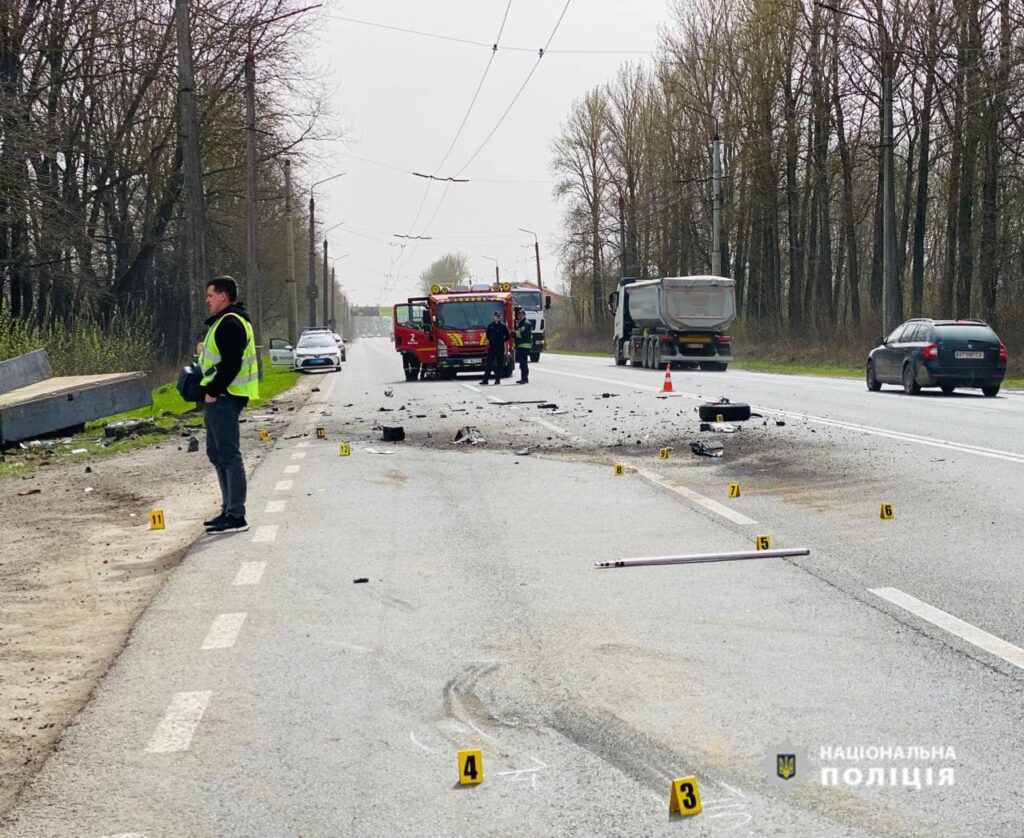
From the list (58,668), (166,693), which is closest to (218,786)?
(166,693)

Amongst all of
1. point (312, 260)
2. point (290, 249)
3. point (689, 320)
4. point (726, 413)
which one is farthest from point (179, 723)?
point (312, 260)

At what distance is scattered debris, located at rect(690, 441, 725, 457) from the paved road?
245 cm

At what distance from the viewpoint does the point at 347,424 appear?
65.3 feet

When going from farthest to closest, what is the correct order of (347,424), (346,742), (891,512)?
(347,424), (891,512), (346,742)

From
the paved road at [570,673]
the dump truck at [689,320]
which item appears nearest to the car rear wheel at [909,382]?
the dump truck at [689,320]

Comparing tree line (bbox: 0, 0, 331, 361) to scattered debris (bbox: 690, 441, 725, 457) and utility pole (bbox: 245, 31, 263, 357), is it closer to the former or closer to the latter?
utility pole (bbox: 245, 31, 263, 357)

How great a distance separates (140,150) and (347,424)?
21.8m

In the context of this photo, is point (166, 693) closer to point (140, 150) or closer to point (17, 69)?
point (17, 69)

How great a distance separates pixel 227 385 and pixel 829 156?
43.6m

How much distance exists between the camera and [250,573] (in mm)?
7828

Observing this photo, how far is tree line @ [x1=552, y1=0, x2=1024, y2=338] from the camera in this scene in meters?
37.3

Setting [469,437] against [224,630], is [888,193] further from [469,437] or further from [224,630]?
[224,630]

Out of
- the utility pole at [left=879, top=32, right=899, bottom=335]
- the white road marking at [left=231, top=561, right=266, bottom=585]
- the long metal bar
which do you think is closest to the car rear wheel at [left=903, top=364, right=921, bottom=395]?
the utility pole at [left=879, top=32, right=899, bottom=335]

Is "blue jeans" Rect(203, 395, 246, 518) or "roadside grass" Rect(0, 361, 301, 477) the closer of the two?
"blue jeans" Rect(203, 395, 246, 518)
